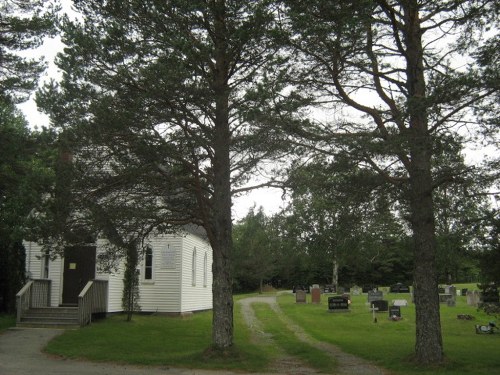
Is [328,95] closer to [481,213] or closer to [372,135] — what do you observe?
[372,135]

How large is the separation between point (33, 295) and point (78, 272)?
2.27 m

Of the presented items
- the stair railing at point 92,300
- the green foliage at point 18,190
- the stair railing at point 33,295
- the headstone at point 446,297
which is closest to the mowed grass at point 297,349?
the stair railing at point 92,300

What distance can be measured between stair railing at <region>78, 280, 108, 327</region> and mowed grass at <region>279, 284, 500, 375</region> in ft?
27.1

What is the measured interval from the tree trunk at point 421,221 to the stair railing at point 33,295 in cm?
1379

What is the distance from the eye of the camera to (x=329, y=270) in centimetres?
6450

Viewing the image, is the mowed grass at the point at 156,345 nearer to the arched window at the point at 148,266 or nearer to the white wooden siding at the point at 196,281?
the arched window at the point at 148,266

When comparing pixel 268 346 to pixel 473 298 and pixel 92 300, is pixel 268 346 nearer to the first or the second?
pixel 92 300

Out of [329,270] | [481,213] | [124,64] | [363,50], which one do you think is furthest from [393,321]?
[329,270]

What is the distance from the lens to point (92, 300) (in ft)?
64.3

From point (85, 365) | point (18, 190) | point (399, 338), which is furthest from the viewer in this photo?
point (399, 338)

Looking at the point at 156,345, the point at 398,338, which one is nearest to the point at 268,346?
the point at 156,345

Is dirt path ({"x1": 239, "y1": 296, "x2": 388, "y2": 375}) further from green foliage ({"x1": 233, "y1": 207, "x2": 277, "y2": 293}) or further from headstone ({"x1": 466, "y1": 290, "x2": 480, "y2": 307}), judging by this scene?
green foliage ({"x1": 233, "y1": 207, "x2": 277, "y2": 293})

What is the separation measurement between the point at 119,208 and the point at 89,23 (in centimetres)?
434

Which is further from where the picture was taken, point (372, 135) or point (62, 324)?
point (62, 324)
